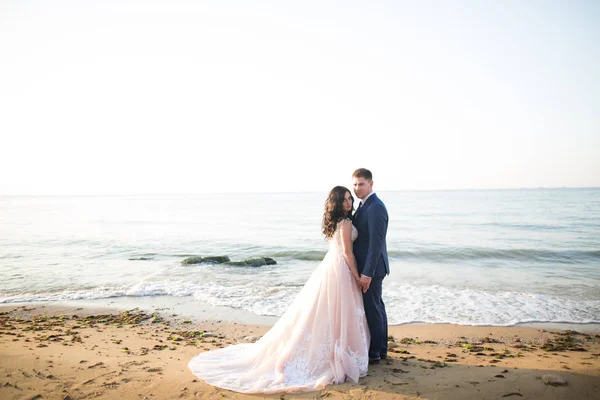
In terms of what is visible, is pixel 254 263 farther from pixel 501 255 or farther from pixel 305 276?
pixel 501 255

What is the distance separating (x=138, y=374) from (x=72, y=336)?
124 inches

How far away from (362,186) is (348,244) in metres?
0.88

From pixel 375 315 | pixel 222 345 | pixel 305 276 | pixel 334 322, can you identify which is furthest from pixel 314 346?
pixel 305 276

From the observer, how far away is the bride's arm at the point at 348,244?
15.9 ft

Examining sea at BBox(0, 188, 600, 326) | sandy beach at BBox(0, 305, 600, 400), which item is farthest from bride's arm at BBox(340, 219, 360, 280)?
sea at BBox(0, 188, 600, 326)

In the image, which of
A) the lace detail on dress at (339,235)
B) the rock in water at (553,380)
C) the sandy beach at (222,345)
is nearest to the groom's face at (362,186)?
the lace detail on dress at (339,235)

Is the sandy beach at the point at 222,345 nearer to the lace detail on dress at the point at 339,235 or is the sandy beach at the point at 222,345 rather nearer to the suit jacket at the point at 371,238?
the suit jacket at the point at 371,238

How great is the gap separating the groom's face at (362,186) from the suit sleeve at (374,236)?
0.29 m

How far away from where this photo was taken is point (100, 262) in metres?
16.8

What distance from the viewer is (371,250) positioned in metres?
4.79

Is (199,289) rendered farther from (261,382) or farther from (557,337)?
(557,337)

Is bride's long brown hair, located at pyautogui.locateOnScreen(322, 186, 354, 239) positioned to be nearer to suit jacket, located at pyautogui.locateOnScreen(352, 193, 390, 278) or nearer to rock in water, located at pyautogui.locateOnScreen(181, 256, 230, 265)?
suit jacket, located at pyautogui.locateOnScreen(352, 193, 390, 278)

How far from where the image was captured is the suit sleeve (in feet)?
15.7

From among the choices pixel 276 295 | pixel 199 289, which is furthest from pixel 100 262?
pixel 276 295
